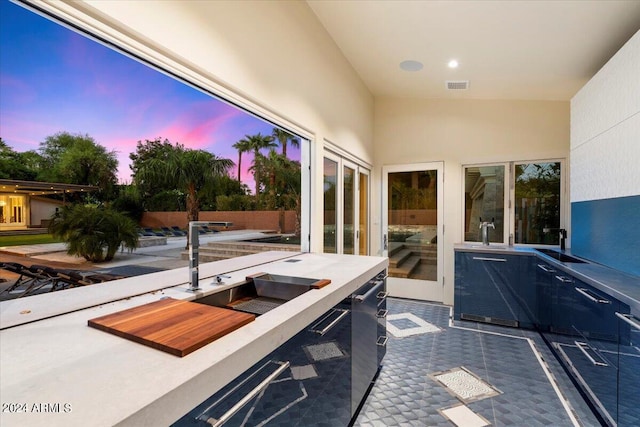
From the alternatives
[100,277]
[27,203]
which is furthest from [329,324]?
[27,203]

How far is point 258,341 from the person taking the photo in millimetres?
1030

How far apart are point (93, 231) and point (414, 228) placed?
14.2 ft

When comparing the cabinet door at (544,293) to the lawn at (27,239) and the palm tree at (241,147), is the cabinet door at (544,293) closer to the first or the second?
the palm tree at (241,147)

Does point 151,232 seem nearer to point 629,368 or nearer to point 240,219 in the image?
point 240,219

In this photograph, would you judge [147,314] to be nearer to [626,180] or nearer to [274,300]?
[274,300]

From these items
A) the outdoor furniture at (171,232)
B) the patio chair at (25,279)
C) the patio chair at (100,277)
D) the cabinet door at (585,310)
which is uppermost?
the outdoor furniture at (171,232)

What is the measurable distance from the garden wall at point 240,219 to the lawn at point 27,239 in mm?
381

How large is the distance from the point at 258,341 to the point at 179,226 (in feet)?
3.31

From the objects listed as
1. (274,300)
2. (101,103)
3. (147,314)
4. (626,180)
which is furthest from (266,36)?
(626,180)

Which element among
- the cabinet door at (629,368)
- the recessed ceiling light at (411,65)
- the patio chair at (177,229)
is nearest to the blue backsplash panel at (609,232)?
the cabinet door at (629,368)

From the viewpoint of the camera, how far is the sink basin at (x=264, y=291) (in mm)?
1751

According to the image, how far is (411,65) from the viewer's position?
373cm

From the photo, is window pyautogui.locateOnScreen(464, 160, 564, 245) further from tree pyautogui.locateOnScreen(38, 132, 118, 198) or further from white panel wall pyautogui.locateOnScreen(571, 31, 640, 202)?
tree pyautogui.locateOnScreen(38, 132, 118, 198)

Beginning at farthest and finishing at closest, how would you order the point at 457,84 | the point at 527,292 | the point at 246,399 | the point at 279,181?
the point at 457,84, the point at 527,292, the point at 279,181, the point at 246,399
